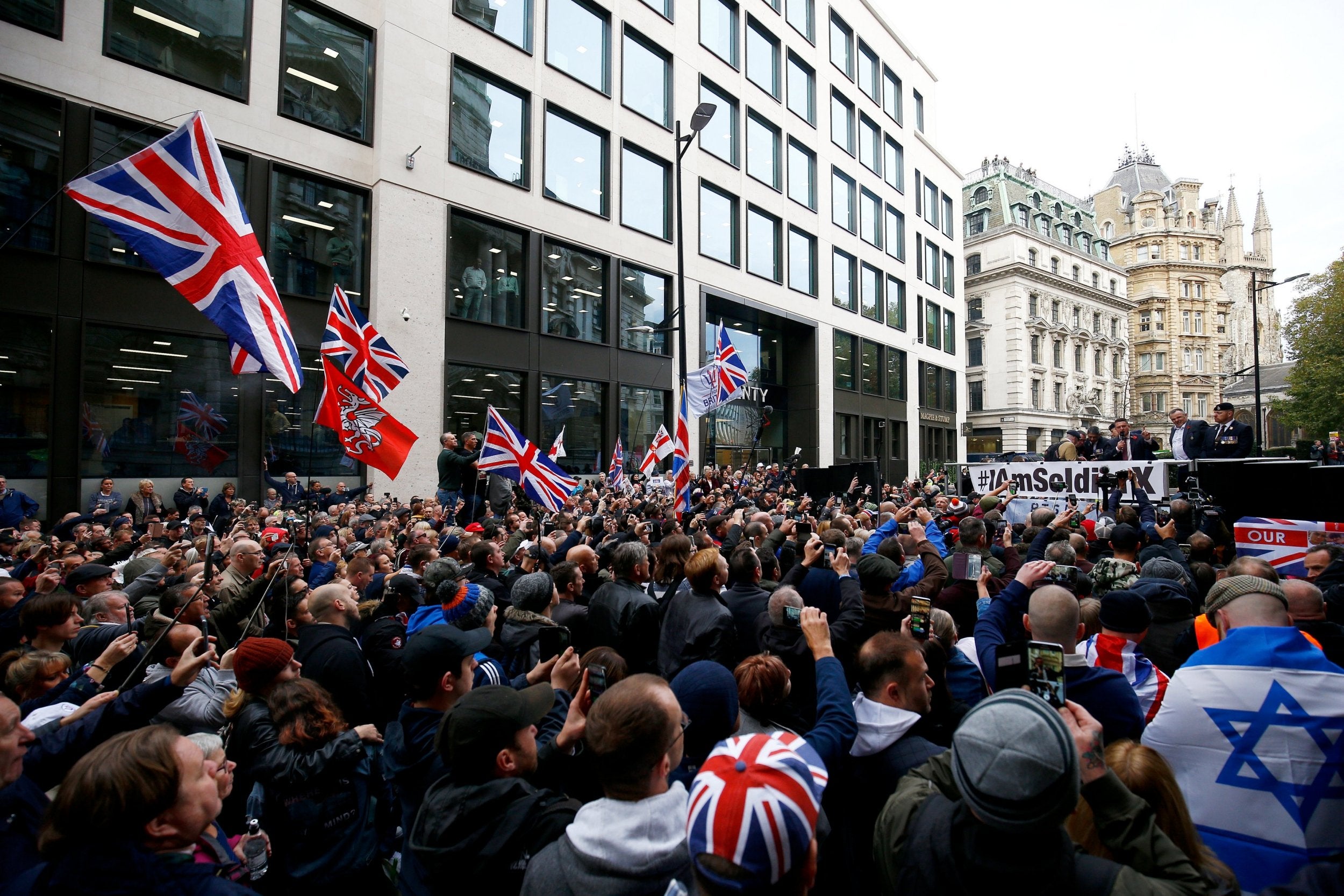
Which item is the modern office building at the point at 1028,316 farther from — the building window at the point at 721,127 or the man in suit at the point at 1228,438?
the man in suit at the point at 1228,438

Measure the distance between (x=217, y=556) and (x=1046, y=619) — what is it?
7.12 meters

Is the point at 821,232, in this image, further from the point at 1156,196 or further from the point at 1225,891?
the point at 1156,196

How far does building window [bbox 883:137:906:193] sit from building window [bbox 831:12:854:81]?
185 inches

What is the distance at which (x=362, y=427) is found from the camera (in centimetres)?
771

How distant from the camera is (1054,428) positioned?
5506 cm

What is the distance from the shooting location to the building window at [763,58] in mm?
28312

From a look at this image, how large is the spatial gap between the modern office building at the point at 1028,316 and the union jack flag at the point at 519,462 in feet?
157

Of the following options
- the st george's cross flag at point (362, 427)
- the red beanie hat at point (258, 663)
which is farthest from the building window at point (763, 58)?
the red beanie hat at point (258, 663)

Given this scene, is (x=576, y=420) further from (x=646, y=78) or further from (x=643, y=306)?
(x=646, y=78)

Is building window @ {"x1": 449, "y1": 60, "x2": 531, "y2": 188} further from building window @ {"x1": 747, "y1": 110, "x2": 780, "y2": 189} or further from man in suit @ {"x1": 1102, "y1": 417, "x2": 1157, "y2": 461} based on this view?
man in suit @ {"x1": 1102, "y1": 417, "x2": 1157, "y2": 461}

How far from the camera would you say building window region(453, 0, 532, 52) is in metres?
18.4

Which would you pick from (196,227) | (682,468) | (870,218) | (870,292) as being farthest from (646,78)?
(196,227)

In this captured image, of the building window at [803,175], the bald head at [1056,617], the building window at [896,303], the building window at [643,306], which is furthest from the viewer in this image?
the building window at [896,303]

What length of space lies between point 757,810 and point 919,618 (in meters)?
1.86
